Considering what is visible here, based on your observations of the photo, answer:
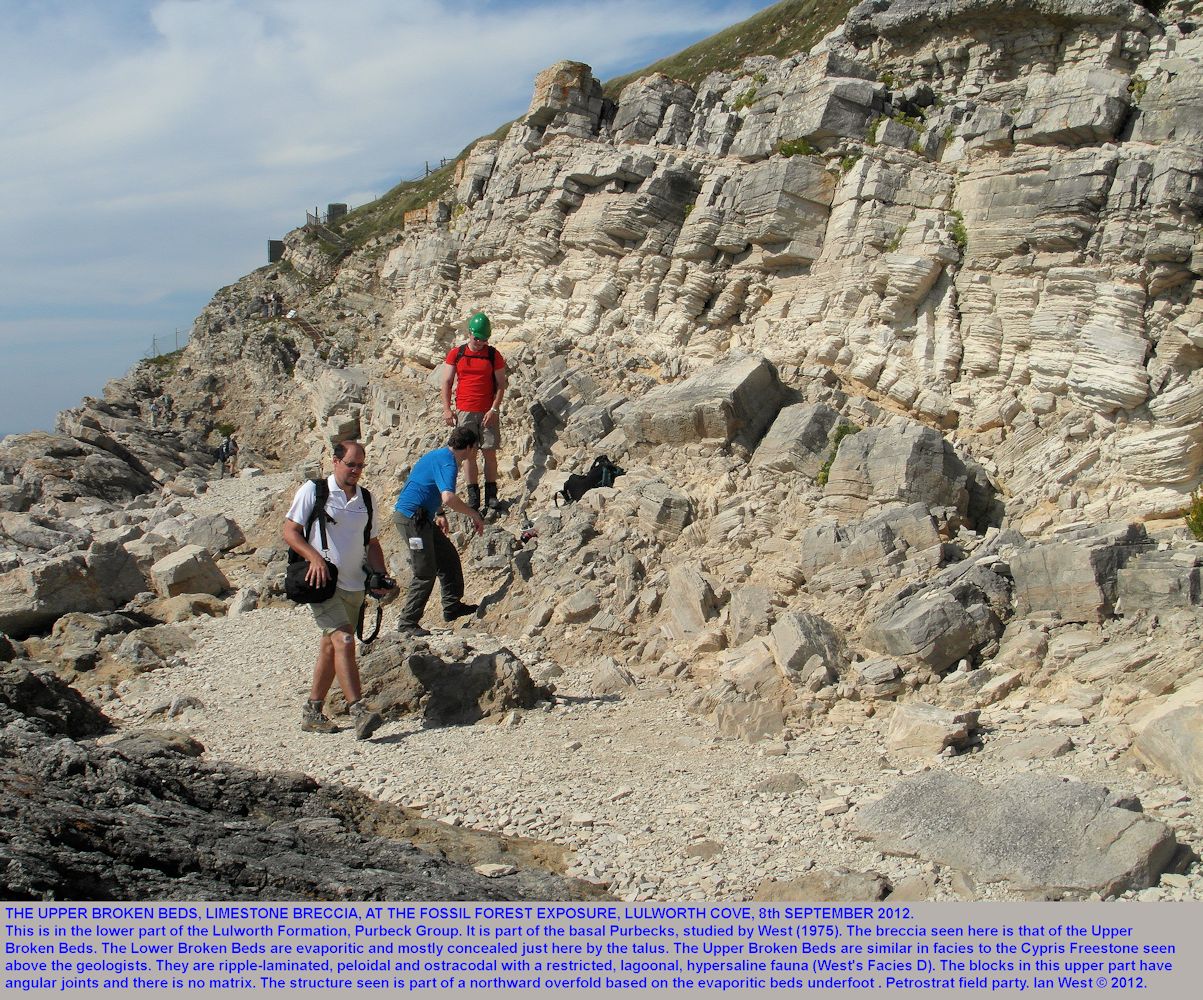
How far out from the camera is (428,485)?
9742mm

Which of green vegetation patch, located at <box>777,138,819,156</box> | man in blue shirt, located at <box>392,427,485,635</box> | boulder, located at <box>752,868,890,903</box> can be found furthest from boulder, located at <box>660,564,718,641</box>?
green vegetation patch, located at <box>777,138,819,156</box>

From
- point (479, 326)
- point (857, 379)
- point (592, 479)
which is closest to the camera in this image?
point (592, 479)

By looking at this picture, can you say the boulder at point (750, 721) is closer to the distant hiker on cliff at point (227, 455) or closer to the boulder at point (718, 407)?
the boulder at point (718, 407)

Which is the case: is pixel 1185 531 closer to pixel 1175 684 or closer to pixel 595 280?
pixel 1175 684

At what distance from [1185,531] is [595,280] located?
907 cm

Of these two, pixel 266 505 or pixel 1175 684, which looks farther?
pixel 266 505

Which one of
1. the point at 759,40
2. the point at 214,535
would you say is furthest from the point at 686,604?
the point at 759,40

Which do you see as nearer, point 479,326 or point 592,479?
point 592,479

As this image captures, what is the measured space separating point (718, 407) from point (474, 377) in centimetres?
330

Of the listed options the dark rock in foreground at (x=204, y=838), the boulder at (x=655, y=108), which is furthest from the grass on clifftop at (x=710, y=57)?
the dark rock in foreground at (x=204, y=838)

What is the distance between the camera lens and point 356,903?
4.49 m

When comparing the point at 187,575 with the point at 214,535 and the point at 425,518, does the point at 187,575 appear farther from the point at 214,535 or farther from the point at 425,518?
the point at 425,518

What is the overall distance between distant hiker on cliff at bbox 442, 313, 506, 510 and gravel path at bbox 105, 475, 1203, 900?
3.71 m

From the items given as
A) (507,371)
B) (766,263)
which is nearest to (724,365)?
(766,263)
